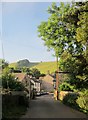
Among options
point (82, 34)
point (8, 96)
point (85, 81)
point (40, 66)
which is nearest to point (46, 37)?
point (8, 96)

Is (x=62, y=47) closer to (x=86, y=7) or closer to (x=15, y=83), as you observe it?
(x=15, y=83)

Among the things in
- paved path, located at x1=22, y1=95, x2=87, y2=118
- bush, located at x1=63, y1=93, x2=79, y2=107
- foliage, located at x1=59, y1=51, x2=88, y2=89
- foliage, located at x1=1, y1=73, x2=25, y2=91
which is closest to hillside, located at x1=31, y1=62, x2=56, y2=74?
bush, located at x1=63, y1=93, x2=79, y2=107

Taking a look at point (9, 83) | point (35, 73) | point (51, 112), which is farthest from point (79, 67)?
point (35, 73)

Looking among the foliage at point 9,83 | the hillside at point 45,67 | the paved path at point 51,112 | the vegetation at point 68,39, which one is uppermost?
the hillside at point 45,67

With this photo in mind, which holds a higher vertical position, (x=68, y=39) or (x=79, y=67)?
(x=68, y=39)

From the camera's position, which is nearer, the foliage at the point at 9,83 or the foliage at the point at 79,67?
the foliage at the point at 79,67

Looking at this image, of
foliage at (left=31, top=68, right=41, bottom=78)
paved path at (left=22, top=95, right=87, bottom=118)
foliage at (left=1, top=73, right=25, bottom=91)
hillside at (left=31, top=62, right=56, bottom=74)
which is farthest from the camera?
hillside at (left=31, top=62, right=56, bottom=74)

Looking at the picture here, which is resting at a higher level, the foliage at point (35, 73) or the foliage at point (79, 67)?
the foliage at point (35, 73)

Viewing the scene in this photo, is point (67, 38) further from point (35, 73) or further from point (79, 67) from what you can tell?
point (35, 73)

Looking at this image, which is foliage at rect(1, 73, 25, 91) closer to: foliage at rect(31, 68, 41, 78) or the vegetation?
the vegetation

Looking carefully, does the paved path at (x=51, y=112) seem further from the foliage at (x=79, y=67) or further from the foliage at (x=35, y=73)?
the foliage at (x=35, y=73)

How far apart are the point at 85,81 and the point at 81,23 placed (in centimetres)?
371

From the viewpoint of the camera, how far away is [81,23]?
15.4 metres

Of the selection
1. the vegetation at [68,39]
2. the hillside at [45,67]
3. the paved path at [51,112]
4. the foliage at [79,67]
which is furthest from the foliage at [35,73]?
Answer: the foliage at [79,67]
